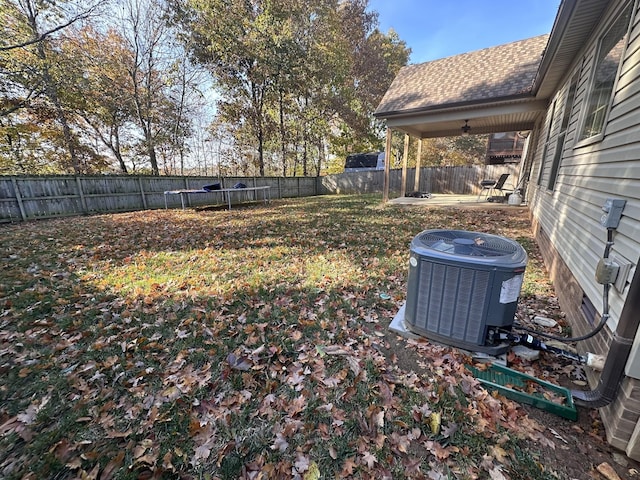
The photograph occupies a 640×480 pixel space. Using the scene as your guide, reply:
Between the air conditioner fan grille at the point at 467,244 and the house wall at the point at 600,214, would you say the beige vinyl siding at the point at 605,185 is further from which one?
the air conditioner fan grille at the point at 467,244

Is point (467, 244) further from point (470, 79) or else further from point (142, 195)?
point (142, 195)

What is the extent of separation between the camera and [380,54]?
2150cm

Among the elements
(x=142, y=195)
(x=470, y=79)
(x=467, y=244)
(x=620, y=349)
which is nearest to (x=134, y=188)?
(x=142, y=195)

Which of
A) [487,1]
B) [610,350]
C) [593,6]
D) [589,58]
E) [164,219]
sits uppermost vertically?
[487,1]

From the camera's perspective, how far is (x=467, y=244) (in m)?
2.11

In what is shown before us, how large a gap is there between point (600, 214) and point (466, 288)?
140 cm

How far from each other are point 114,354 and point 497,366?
10.0ft

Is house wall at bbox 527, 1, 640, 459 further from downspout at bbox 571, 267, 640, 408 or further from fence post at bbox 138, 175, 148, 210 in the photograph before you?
fence post at bbox 138, 175, 148, 210

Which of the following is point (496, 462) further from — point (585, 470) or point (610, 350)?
point (610, 350)

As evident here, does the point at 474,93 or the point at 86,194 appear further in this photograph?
the point at 86,194

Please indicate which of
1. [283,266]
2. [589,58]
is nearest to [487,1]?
[589,58]

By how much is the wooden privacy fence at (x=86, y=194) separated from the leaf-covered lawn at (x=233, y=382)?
5.94m

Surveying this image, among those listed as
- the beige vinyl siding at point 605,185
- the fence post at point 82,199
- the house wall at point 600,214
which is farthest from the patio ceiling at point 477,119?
the fence post at point 82,199

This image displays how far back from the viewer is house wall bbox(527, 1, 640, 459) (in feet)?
4.77
